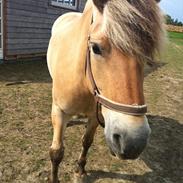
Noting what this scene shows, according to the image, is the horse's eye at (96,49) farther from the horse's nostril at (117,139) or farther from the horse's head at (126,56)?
the horse's nostril at (117,139)

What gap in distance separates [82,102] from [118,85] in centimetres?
87

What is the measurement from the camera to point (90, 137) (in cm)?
327

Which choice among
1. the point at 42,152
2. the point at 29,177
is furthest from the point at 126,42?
the point at 42,152

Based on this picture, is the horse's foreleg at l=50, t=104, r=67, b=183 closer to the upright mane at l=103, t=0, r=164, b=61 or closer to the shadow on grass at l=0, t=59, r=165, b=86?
the upright mane at l=103, t=0, r=164, b=61

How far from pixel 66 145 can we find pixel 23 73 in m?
3.54

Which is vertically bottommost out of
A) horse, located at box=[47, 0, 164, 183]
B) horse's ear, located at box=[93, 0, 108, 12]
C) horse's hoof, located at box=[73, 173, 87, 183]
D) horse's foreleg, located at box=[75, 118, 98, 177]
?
horse's hoof, located at box=[73, 173, 87, 183]

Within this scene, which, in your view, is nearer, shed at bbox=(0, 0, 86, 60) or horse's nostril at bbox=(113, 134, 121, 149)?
horse's nostril at bbox=(113, 134, 121, 149)

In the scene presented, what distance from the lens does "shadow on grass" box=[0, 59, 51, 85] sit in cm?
629

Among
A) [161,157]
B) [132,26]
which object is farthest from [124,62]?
[161,157]

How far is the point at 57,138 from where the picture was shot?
9.36 feet

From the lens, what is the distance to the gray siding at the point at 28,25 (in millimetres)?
7721

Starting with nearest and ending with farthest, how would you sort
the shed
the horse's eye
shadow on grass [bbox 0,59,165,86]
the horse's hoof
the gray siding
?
the horse's eye
the horse's hoof
shadow on grass [bbox 0,59,165,86]
the shed
the gray siding

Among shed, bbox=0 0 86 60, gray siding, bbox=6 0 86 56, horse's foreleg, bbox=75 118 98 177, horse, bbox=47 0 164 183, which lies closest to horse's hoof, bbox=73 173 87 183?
horse's foreleg, bbox=75 118 98 177

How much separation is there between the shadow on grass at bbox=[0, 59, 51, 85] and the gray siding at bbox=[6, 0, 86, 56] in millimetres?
422
